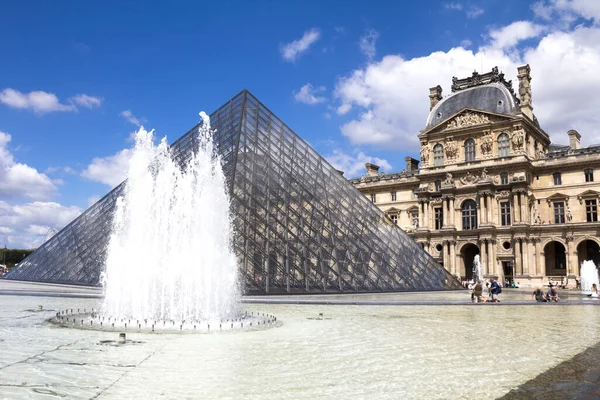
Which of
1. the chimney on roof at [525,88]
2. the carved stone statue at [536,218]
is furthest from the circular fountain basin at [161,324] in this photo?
the chimney on roof at [525,88]

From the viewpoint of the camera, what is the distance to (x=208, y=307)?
12422mm

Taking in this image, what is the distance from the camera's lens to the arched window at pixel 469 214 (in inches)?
1693

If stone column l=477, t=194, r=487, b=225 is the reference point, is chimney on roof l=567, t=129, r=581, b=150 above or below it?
above

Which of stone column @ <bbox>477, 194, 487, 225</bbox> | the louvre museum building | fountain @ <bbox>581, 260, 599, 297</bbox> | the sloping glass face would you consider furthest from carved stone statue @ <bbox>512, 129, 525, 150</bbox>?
the sloping glass face

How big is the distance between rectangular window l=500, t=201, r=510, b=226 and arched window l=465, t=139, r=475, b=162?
4.76 m

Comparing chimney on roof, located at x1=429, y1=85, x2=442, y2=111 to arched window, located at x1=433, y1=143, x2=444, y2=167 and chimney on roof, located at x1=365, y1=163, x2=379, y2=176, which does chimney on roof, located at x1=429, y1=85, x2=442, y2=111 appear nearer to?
arched window, located at x1=433, y1=143, x2=444, y2=167

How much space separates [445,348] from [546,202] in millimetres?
37628

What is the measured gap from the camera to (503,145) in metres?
41.9

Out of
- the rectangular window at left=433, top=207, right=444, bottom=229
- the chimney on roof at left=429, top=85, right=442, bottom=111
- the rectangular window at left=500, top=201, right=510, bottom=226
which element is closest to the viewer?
the rectangular window at left=500, top=201, right=510, bottom=226

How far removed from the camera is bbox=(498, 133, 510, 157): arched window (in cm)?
4169

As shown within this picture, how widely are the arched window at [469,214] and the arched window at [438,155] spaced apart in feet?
14.3

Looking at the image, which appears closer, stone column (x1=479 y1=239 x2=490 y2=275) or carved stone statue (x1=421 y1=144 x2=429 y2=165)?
stone column (x1=479 y1=239 x2=490 y2=275)

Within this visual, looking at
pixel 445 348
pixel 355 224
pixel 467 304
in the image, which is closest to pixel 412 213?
pixel 355 224

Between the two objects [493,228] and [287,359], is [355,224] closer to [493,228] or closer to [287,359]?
[287,359]
